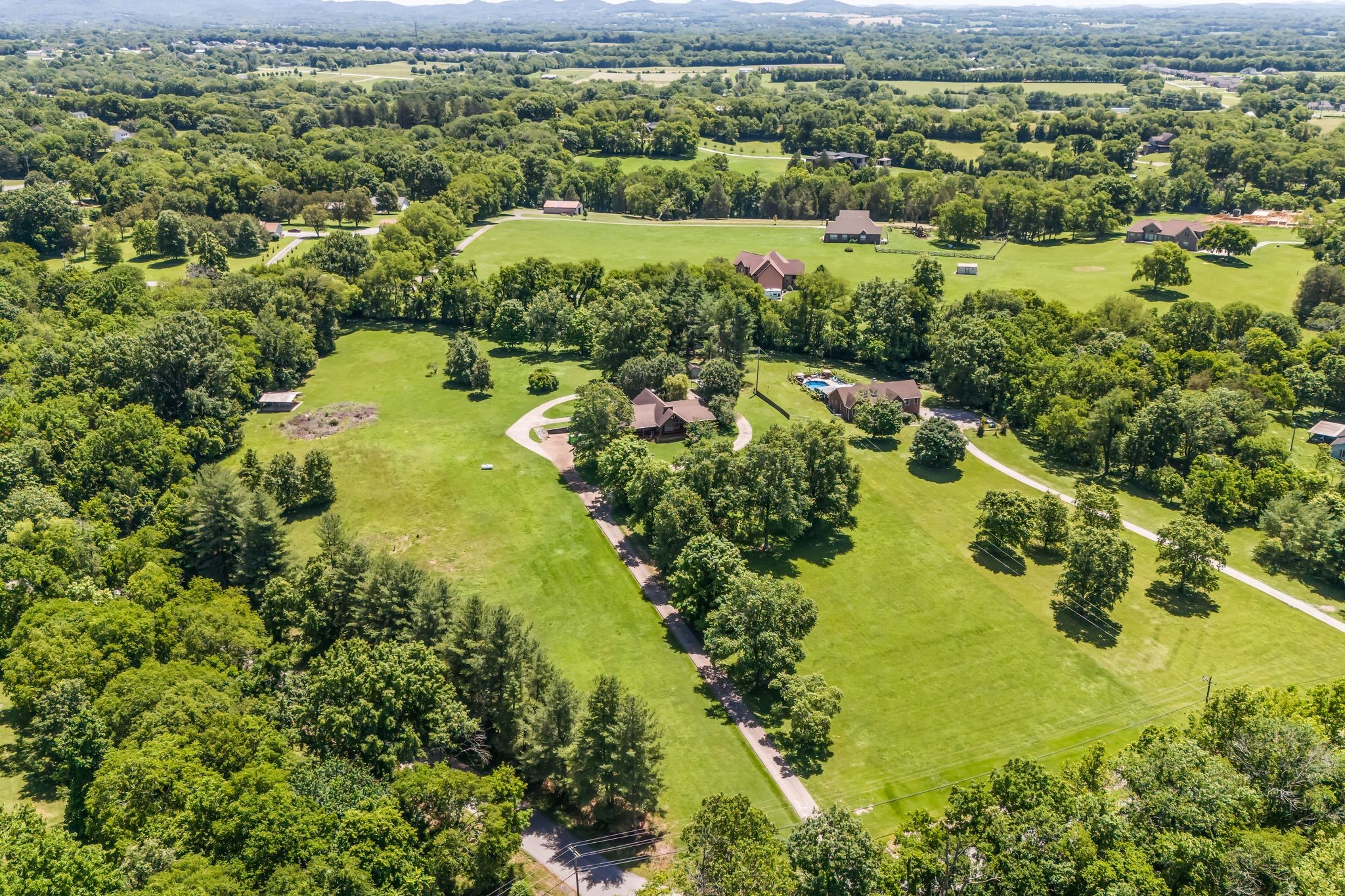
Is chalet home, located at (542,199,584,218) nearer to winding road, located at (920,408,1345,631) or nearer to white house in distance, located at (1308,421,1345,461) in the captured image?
winding road, located at (920,408,1345,631)

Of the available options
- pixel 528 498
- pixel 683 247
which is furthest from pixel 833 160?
pixel 528 498

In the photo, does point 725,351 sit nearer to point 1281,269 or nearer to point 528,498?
point 528,498

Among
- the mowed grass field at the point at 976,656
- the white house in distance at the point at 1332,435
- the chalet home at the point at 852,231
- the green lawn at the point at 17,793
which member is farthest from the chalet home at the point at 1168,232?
the green lawn at the point at 17,793

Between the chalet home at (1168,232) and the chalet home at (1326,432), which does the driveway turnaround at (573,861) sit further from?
the chalet home at (1168,232)

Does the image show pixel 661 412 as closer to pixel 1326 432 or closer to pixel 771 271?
pixel 771 271

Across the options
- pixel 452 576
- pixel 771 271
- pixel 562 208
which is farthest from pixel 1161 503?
pixel 562 208

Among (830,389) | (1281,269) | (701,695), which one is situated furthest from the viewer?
(1281,269)
